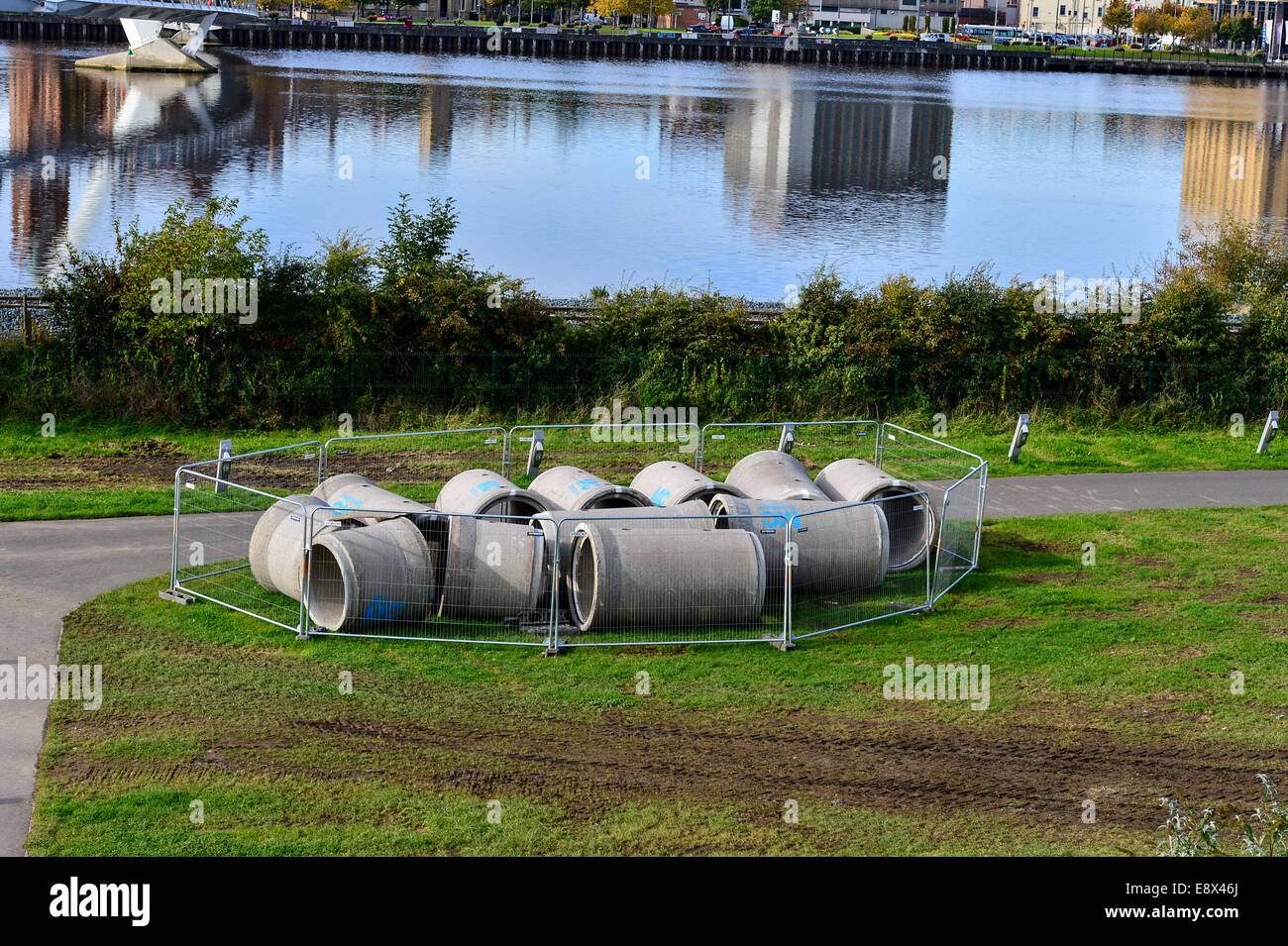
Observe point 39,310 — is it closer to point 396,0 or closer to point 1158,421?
point 1158,421

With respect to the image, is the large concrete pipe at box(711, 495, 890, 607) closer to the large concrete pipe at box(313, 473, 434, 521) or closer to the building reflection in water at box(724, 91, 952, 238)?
the large concrete pipe at box(313, 473, 434, 521)

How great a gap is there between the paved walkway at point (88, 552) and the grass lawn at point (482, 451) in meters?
0.70

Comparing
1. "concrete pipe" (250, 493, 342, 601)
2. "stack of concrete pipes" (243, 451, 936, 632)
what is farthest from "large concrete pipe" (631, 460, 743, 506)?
"concrete pipe" (250, 493, 342, 601)

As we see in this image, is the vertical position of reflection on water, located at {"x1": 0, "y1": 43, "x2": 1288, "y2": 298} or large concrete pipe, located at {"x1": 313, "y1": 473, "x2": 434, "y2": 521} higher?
reflection on water, located at {"x1": 0, "y1": 43, "x2": 1288, "y2": 298}

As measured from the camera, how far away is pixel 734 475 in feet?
70.0

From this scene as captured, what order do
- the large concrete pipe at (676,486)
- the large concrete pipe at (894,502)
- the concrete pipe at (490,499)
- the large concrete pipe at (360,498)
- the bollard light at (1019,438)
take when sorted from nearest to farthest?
the large concrete pipe at (360,498) → the concrete pipe at (490,499) → the large concrete pipe at (676,486) → the large concrete pipe at (894,502) → the bollard light at (1019,438)

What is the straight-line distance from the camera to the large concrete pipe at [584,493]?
19.2 m

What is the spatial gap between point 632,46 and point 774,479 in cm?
16805

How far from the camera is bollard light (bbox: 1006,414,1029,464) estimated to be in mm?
26297

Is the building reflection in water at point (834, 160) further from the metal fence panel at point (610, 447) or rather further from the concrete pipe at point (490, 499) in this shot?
the concrete pipe at point (490, 499)

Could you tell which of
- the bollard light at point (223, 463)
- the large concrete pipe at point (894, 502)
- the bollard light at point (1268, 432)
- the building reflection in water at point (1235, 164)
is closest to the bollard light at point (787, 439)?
the large concrete pipe at point (894, 502)

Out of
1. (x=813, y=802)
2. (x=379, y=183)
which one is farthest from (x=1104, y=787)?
(x=379, y=183)

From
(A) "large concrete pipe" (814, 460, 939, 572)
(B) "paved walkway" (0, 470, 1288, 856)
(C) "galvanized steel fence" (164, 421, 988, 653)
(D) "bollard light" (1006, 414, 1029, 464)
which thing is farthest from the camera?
A: (D) "bollard light" (1006, 414, 1029, 464)

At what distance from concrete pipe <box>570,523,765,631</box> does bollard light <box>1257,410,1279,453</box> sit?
1567 centimetres
